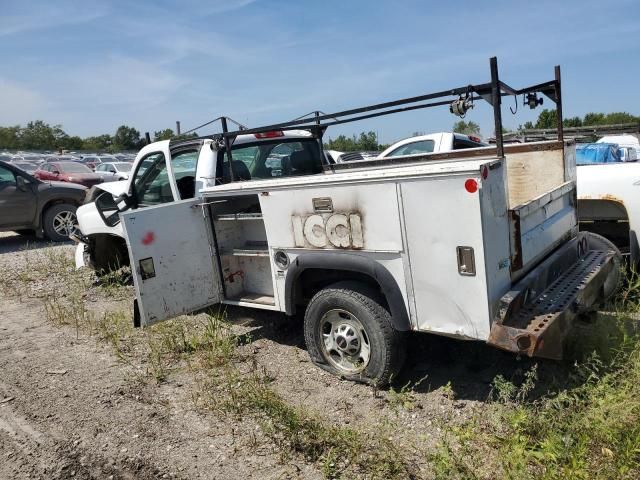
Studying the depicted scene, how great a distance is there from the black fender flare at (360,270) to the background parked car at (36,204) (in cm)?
924

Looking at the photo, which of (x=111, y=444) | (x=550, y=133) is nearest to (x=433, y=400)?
(x=111, y=444)

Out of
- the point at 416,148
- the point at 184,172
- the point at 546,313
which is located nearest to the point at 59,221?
the point at 184,172

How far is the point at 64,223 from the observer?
39.3 feet

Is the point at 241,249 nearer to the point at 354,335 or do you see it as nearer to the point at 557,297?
the point at 354,335

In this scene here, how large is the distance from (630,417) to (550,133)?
34.8ft

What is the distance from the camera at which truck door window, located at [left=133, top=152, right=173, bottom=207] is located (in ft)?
19.0

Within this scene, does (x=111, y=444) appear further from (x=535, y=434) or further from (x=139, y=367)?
(x=535, y=434)

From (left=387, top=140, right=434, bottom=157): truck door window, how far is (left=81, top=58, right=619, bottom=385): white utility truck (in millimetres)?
3963

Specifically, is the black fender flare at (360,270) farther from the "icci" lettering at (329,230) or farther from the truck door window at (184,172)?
the truck door window at (184,172)

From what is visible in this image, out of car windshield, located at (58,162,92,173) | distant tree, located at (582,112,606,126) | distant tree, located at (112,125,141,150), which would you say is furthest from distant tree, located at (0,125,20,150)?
distant tree, located at (582,112,606,126)

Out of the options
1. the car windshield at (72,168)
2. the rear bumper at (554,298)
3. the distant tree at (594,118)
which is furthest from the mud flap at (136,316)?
the distant tree at (594,118)

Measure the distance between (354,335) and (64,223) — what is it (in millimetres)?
9972

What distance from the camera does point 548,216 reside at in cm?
419

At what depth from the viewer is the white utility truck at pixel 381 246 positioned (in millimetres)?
3285
